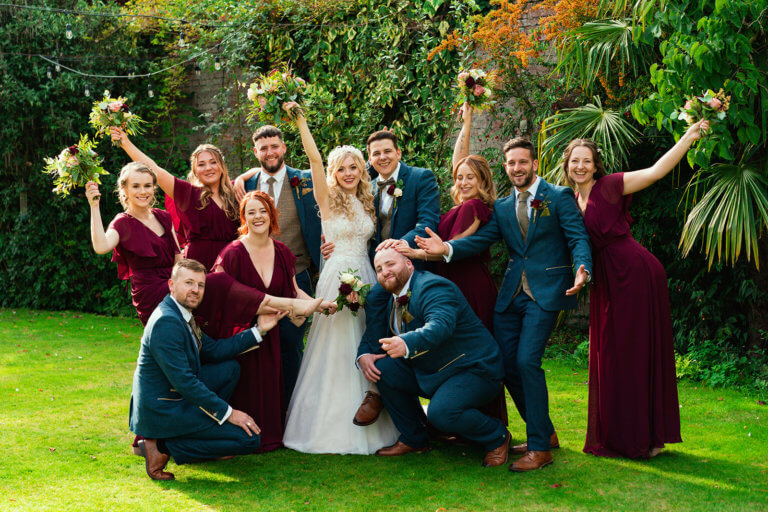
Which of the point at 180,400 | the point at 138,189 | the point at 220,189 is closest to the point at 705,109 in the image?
the point at 220,189

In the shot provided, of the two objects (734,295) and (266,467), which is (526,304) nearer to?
(266,467)

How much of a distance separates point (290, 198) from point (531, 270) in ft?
6.79

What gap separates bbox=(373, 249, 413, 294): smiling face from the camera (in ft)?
16.5

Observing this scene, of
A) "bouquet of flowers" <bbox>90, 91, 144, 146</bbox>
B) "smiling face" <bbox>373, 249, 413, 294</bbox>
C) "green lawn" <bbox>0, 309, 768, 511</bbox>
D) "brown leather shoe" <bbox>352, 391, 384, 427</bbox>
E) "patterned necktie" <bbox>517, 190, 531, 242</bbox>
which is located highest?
"bouquet of flowers" <bbox>90, 91, 144, 146</bbox>

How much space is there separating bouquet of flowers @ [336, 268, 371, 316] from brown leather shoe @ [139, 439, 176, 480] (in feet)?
5.04

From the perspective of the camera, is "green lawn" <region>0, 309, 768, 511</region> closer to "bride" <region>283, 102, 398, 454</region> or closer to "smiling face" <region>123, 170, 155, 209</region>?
"bride" <region>283, 102, 398, 454</region>

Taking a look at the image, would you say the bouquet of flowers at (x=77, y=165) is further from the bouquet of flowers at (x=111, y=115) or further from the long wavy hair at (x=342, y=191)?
the long wavy hair at (x=342, y=191)

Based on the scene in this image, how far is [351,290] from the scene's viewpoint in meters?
5.38

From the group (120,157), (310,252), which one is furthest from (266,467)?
(120,157)

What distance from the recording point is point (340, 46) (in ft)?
35.1

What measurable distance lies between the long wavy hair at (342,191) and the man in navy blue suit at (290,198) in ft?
1.22

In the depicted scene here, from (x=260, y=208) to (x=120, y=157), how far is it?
880 centimetres

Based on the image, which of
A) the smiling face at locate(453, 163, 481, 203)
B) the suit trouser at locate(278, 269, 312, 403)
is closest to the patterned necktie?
the smiling face at locate(453, 163, 481, 203)

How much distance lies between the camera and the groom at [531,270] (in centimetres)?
501
